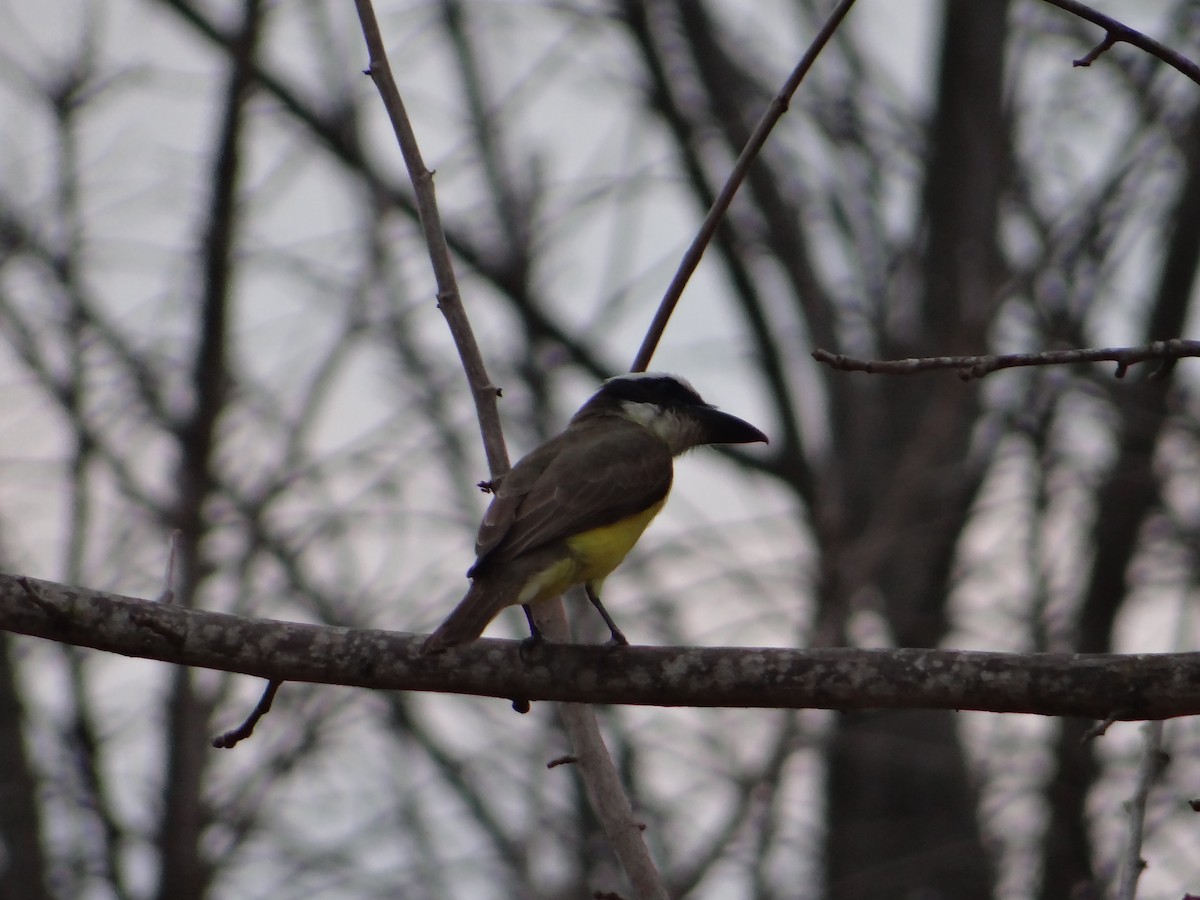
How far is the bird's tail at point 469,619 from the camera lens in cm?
353

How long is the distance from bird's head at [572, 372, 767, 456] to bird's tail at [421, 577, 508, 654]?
6.11 ft

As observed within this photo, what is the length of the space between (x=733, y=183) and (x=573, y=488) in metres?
1.06

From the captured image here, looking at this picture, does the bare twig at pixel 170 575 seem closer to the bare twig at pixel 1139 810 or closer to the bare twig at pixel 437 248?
the bare twig at pixel 437 248

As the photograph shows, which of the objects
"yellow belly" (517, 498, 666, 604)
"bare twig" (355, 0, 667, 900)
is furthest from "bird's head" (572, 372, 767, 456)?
"bare twig" (355, 0, 667, 900)

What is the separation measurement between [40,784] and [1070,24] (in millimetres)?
7948

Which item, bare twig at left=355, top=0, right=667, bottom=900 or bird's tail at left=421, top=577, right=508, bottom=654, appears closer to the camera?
bird's tail at left=421, top=577, right=508, bottom=654

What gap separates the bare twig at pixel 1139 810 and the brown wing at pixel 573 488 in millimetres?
1693

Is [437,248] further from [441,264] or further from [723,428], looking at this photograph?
[723,428]

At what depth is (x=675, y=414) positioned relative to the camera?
20.0 ft

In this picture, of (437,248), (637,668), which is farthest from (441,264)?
(637,668)

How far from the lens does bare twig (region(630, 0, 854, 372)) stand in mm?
4086

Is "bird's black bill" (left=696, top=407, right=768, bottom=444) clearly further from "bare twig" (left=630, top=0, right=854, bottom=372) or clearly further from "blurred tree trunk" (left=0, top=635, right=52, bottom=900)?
"blurred tree trunk" (left=0, top=635, right=52, bottom=900)

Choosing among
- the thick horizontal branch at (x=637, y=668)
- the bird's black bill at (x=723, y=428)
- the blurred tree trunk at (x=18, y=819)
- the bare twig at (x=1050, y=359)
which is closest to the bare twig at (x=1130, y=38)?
the bare twig at (x=1050, y=359)

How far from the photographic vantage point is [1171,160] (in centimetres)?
1037
